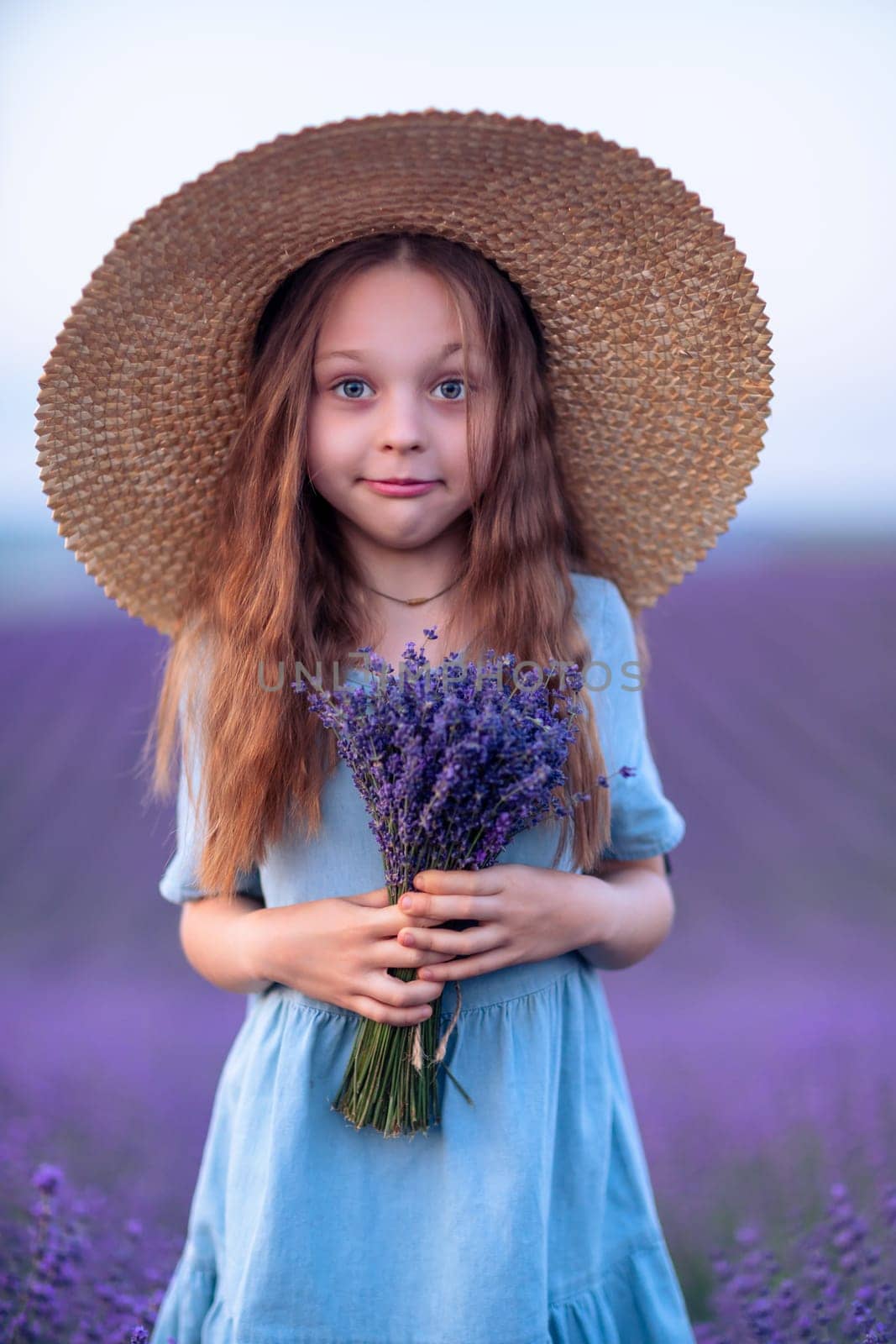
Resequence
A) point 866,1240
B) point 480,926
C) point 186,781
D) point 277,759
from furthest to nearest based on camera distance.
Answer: point 866,1240
point 186,781
point 277,759
point 480,926

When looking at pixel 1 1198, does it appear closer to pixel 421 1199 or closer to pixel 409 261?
pixel 421 1199

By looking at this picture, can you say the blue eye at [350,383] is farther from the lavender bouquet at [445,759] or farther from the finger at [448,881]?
the finger at [448,881]

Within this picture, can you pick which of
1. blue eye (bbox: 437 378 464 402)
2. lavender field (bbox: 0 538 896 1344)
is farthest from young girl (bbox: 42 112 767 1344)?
lavender field (bbox: 0 538 896 1344)

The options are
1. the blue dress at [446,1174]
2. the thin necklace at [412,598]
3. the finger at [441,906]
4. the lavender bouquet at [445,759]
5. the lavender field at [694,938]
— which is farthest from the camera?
the lavender field at [694,938]

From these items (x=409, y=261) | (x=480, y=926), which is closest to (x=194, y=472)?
(x=409, y=261)

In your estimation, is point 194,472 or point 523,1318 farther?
point 194,472

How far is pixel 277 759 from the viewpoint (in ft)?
5.12

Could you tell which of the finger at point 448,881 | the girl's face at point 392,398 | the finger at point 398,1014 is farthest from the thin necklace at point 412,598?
the finger at point 398,1014

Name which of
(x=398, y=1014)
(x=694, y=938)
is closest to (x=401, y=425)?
(x=398, y=1014)

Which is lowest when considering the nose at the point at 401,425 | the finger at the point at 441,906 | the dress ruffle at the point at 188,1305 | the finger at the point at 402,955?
the dress ruffle at the point at 188,1305

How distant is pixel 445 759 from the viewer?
3.98 feet

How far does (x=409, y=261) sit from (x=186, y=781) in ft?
2.56

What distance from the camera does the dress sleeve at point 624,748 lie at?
1.70 m

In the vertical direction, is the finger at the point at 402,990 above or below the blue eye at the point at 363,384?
below
